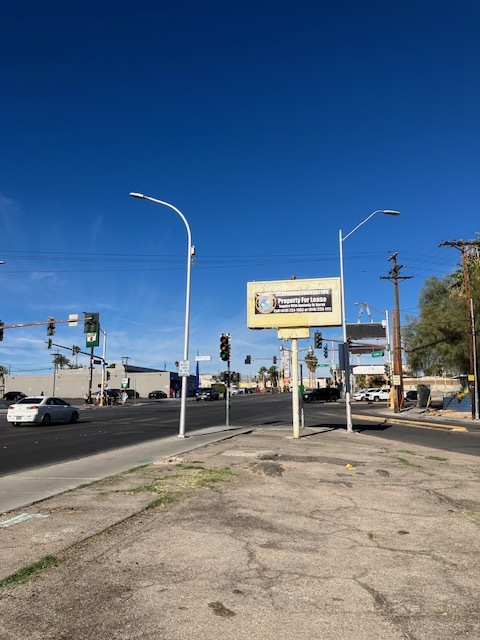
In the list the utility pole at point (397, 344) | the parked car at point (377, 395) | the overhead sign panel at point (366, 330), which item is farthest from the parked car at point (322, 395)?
the utility pole at point (397, 344)

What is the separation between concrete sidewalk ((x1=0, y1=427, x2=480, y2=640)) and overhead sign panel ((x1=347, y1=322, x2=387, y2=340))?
64537mm

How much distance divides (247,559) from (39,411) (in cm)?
2231

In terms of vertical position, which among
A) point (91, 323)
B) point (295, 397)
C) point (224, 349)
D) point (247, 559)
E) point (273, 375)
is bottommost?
point (247, 559)

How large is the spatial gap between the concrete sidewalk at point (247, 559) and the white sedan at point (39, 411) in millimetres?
17267

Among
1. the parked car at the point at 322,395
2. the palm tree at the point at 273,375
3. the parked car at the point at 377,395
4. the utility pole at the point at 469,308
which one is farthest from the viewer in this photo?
the palm tree at the point at 273,375

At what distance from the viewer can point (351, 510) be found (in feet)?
23.1

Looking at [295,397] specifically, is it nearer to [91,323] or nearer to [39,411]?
[39,411]

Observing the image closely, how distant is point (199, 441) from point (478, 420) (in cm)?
2132

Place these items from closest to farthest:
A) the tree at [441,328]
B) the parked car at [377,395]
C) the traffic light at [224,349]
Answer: the traffic light at [224,349]
the tree at [441,328]
the parked car at [377,395]

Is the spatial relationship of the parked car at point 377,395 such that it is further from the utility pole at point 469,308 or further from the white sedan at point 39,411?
the white sedan at point 39,411

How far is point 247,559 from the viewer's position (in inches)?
192

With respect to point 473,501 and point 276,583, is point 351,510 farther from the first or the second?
point 276,583

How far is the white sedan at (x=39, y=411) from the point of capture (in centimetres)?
2433

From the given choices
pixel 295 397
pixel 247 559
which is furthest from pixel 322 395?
pixel 247 559
